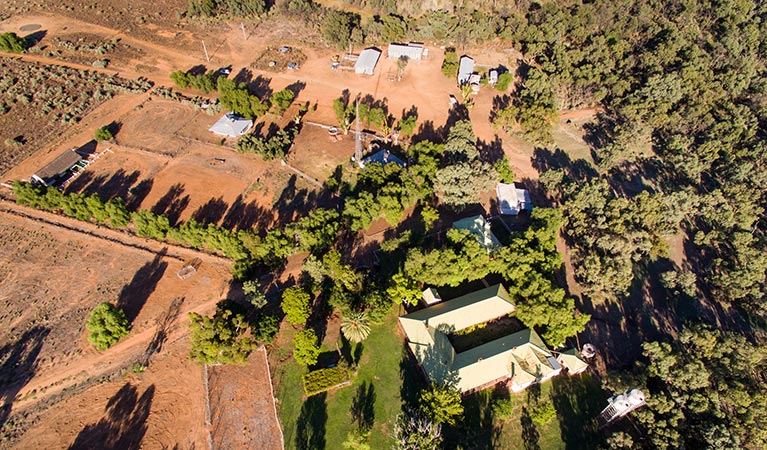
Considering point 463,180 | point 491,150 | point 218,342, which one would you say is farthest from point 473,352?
point 491,150

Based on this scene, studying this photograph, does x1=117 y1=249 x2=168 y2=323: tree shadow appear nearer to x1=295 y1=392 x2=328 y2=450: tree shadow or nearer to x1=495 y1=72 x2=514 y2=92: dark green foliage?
x1=295 y1=392 x2=328 y2=450: tree shadow

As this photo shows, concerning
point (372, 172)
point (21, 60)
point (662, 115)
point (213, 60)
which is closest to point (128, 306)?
point (372, 172)

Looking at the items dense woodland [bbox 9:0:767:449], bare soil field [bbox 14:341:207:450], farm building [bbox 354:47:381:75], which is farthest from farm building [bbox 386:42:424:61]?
bare soil field [bbox 14:341:207:450]

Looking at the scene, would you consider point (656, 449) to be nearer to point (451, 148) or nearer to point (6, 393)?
point (451, 148)

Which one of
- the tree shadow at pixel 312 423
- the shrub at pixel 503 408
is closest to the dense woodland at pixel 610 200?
the tree shadow at pixel 312 423

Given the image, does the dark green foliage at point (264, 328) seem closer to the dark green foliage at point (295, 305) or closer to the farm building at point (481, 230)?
the dark green foliage at point (295, 305)

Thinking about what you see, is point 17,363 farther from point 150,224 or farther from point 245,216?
point 245,216
